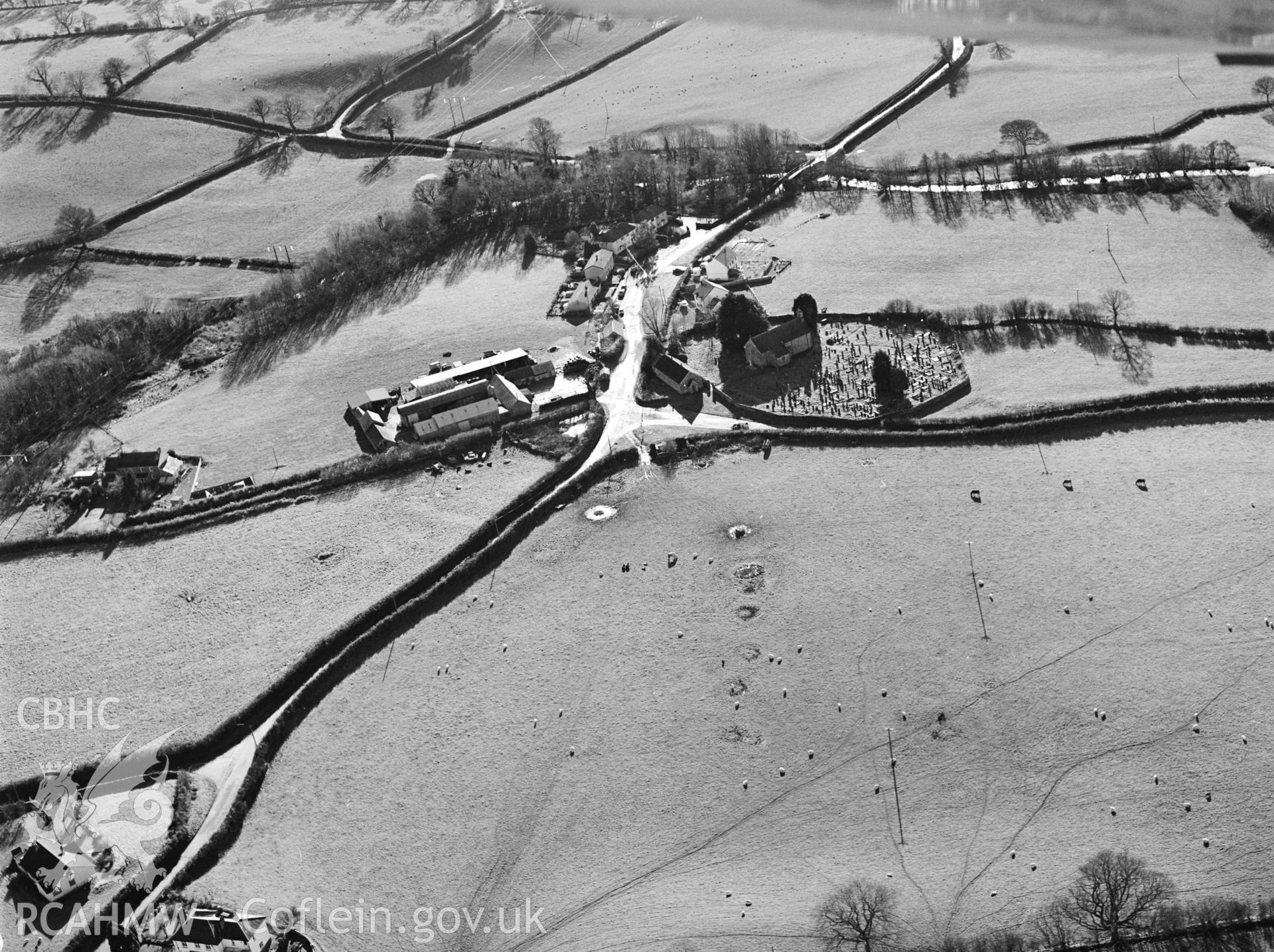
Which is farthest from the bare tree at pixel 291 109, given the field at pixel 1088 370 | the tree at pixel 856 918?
the tree at pixel 856 918

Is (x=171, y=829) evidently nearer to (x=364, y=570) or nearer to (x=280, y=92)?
(x=364, y=570)

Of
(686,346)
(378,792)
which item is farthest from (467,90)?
(378,792)

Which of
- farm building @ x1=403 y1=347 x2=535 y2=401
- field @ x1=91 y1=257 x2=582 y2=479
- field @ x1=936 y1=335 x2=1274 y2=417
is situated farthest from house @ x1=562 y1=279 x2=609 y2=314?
field @ x1=936 y1=335 x2=1274 y2=417

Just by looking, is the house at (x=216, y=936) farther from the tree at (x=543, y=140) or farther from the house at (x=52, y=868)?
the tree at (x=543, y=140)

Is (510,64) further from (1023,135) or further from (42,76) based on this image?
(1023,135)

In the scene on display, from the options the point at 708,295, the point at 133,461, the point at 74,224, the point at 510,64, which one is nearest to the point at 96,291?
the point at 74,224

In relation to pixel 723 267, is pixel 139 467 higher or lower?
lower
